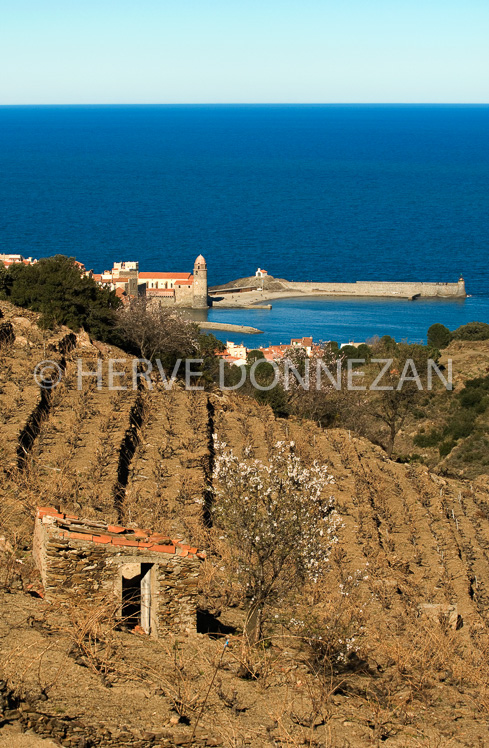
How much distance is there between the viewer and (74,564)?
8055mm

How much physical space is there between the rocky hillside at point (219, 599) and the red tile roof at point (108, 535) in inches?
26.5

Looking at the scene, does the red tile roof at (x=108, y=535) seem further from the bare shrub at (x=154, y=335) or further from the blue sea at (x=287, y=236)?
the blue sea at (x=287, y=236)

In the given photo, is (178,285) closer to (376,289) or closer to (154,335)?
(376,289)

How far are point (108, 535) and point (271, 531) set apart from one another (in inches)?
68.3

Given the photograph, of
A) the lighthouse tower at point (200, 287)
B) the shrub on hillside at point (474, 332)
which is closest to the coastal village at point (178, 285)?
the lighthouse tower at point (200, 287)

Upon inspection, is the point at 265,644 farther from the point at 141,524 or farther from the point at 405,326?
the point at 405,326

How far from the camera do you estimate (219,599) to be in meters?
10.1

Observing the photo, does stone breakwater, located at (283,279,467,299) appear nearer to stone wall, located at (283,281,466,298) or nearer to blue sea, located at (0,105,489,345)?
stone wall, located at (283,281,466,298)

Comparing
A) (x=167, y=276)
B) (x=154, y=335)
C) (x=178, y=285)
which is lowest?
(x=154, y=335)

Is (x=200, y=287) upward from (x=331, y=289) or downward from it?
downward

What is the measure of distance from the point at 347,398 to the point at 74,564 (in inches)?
863

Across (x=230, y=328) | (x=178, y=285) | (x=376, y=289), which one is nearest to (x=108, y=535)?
(x=230, y=328)

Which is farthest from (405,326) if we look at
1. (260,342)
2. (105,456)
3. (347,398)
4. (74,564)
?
(74,564)

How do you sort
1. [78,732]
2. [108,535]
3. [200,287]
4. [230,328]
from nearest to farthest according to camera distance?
1. [78,732]
2. [108,535]
3. [230,328]
4. [200,287]
